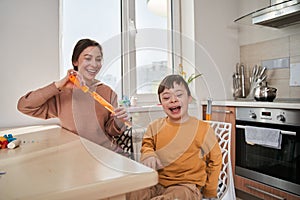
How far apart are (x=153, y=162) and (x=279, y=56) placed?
5.97ft

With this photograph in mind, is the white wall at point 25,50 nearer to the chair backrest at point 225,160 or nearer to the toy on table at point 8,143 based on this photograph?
the toy on table at point 8,143

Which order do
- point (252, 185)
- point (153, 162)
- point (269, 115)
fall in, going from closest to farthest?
1. point (153, 162)
2. point (269, 115)
3. point (252, 185)

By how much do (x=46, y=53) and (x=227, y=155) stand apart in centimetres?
119

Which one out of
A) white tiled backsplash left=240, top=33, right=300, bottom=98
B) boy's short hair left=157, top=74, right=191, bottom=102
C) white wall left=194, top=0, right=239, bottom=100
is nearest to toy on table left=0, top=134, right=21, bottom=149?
boy's short hair left=157, top=74, right=191, bottom=102

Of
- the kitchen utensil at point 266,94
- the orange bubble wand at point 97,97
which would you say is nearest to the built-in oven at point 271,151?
the kitchen utensil at point 266,94

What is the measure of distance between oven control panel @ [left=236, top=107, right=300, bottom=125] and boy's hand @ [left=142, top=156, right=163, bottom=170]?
1.10 m

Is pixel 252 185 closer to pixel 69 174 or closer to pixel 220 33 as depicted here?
pixel 220 33

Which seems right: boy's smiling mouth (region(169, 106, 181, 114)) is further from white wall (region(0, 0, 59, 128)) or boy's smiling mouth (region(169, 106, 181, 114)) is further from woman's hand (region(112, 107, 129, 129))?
white wall (region(0, 0, 59, 128))

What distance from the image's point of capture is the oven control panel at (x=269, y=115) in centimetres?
147

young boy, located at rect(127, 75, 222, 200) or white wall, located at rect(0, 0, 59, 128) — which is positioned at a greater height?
white wall, located at rect(0, 0, 59, 128)

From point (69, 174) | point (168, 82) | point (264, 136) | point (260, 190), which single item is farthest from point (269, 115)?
point (69, 174)

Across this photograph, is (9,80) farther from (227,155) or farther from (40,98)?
(227,155)

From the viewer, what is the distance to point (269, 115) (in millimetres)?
Result: 1604

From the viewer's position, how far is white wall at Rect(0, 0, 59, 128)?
131 centimetres
